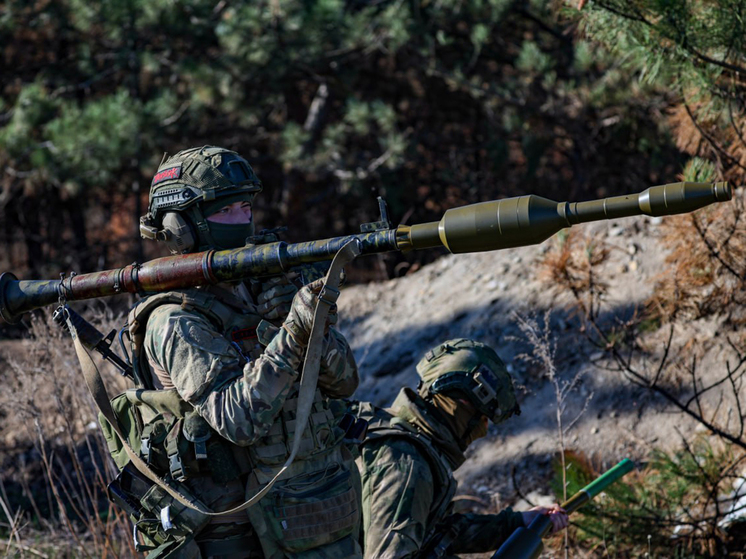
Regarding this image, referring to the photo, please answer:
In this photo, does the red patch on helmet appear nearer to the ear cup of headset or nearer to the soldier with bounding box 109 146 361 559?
the soldier with bounding box 109 146 361 559

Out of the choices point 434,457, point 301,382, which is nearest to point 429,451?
point 434,457

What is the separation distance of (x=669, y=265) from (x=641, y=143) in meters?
3.30

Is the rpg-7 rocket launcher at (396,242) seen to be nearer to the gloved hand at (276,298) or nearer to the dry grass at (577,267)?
the gloved hand at (276,298)

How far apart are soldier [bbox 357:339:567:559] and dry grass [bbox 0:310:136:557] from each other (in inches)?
54.5

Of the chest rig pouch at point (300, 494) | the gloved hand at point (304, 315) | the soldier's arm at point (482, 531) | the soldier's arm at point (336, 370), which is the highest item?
the gloved hand at point (304, 315)

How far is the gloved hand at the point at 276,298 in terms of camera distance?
3.21 metres

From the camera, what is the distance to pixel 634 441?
582 cm

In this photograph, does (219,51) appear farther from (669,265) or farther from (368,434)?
(368,434)

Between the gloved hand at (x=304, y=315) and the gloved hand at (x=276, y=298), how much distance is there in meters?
0.24

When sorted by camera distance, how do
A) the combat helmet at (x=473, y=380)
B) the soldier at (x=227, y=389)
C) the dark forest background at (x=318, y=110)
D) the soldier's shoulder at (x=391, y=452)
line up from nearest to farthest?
1. the soldier at (x=227, y=389)
2. the soldier's shoulder at (x=391, y=452)
3. the combat helmet at (x=473, y=380)
4. the dark forest background at (x=318, y=110)

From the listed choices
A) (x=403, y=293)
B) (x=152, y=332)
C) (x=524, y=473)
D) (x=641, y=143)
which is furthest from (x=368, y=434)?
(x=641, y=143)

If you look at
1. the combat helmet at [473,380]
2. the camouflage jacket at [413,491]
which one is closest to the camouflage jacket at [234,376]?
the camouflage jacket at [413,491]

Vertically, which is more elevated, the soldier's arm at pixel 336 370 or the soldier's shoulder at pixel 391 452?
the soldier's arm at pixel 336 370

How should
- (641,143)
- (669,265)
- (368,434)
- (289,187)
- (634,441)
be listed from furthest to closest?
(289,187)
(641,143)
(669,265)
(634,441)
(368,434)
